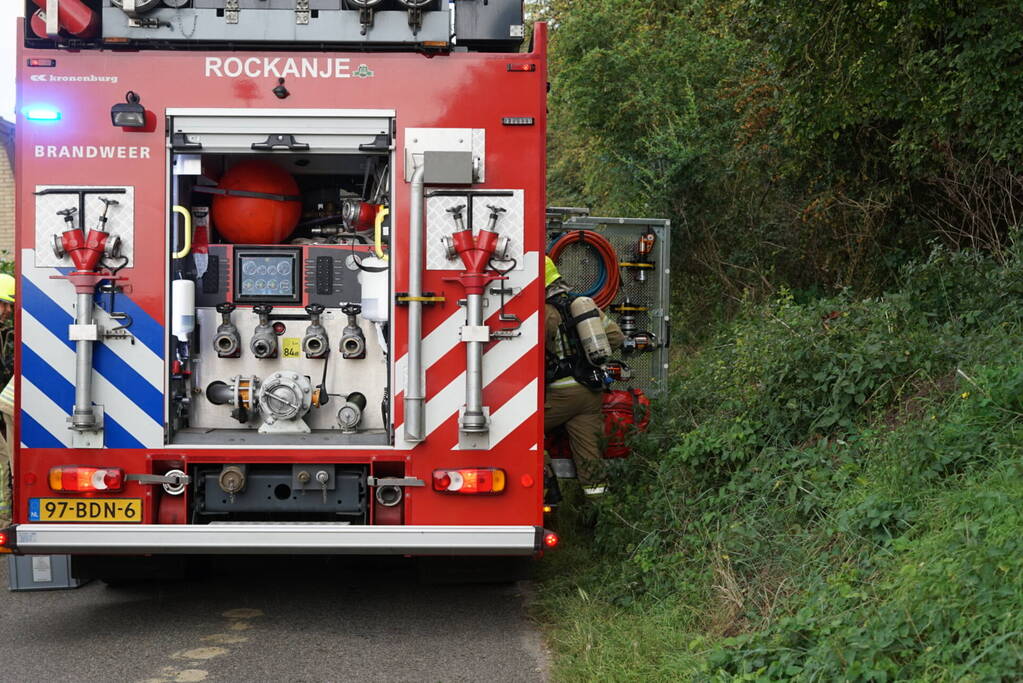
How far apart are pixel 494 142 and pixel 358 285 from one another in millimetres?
1199

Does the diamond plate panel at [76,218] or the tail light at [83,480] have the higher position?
the diamond plate panel at [76,218]

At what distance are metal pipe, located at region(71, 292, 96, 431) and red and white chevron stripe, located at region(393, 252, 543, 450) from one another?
1.52m

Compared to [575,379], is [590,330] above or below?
above

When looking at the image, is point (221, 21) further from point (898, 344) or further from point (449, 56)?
point (898, 344)

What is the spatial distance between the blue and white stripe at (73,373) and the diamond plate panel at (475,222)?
1446mm

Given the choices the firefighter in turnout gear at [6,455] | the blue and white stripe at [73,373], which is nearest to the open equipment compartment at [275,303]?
the blue and white stripe at [73,373]

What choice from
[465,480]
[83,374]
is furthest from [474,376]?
[83,374]

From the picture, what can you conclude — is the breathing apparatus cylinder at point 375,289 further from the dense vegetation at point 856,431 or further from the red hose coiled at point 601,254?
the red hose coiled at point 601,254

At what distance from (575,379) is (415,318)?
204cm

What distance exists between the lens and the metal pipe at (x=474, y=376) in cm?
591

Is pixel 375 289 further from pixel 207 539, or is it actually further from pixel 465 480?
pixel 207 539

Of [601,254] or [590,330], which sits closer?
[590,330]

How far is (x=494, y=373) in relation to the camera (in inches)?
237

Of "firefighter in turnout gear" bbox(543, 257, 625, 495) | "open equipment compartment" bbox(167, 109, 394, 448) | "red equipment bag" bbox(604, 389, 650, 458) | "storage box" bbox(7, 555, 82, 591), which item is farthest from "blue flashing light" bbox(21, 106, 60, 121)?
"red equipment bag" bbox(604, 389, 650, 458)
